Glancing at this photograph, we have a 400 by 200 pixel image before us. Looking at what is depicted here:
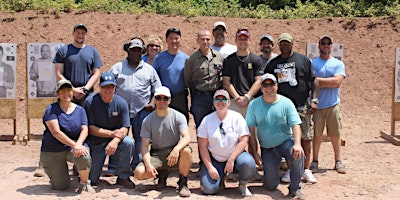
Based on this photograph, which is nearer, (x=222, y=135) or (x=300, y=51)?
(x=222, y=135)

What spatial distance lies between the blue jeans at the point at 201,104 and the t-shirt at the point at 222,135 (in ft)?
2.55

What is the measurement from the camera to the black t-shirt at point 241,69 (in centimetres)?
792

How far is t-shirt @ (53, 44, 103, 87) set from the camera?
799 cm

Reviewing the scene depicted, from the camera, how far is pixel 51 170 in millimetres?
7242

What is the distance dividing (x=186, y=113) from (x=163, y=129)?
1126 millimetres

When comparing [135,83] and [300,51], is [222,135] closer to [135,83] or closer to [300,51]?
[135,83]

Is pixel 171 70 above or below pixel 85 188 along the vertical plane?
above

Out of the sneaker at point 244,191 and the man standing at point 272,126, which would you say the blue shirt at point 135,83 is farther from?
the sneaker at point 244,191

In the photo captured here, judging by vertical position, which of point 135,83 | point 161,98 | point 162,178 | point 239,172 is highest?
point 135,83

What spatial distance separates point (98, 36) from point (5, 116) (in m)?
5.72

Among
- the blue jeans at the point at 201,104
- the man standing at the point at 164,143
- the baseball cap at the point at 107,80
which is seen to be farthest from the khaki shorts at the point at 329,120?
the baseball cap at the point at 107,80

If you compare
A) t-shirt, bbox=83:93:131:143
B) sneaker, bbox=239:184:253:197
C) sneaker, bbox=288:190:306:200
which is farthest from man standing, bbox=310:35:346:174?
t-shirt, bbox=83:93:131:143

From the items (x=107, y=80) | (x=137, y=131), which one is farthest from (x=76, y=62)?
(x=137, y=131)

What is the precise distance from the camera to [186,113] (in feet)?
27.5
